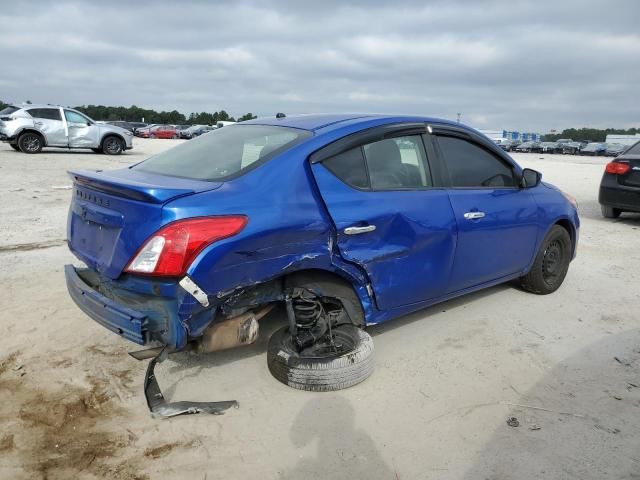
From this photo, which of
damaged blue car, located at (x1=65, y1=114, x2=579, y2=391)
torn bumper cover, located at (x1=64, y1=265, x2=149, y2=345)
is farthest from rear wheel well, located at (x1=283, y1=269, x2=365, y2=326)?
torn bumper cover, located at (x1=64, y1=265, x2=149, y2=345)

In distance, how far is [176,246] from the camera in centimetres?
253

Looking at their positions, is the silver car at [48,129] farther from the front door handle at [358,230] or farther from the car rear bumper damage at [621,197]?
the front door handle at [358,230]

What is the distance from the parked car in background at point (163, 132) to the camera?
1913 inches

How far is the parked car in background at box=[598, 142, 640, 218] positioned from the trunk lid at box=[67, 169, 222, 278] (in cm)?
788

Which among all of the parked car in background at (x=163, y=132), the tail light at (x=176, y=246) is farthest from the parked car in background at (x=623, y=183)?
the parked car in background at (x=163, y=132)

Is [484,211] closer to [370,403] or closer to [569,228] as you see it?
[569,228]

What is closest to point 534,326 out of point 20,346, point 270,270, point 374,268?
point 374,268

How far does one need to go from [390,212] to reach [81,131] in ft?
56.3

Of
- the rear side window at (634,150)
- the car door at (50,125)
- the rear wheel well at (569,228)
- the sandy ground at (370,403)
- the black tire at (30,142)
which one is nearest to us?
the sandy ground at (370,403)

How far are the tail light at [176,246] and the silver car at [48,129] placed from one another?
17.1m

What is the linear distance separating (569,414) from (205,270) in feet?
7.16

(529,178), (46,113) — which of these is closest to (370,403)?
(529,178)

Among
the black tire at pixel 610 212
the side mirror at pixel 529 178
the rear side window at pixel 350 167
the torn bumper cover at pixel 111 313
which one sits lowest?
the black tire at pixel 610 212

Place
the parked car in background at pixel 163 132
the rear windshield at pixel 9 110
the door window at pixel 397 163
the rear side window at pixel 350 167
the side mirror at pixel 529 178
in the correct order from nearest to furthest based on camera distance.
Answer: the rear side window at pixel 350 167, the door window at pixel 397 163, the side mirror at pixel 529 178, the rear windshield at pixel 9 110, the parked car in background at pixel 163 132
